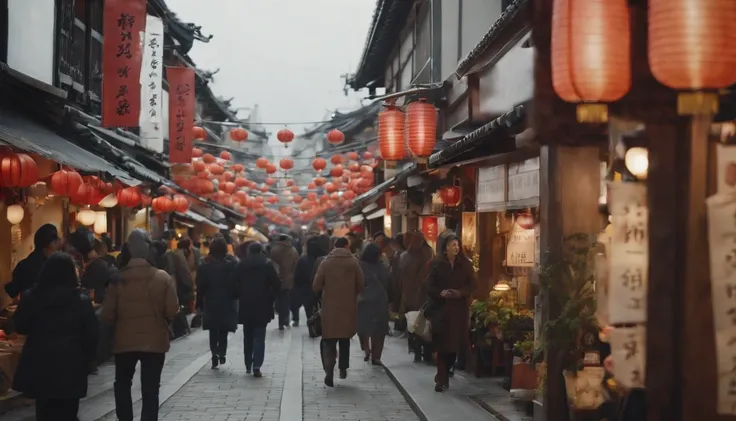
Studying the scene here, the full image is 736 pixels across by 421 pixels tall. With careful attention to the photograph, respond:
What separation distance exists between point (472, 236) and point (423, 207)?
6536 mm

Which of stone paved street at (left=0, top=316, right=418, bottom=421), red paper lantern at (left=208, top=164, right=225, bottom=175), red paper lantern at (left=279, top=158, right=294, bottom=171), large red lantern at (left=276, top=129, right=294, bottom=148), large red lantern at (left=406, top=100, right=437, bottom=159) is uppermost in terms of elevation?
large red lantern at (left=276, top=129, right=294, bottom=148)

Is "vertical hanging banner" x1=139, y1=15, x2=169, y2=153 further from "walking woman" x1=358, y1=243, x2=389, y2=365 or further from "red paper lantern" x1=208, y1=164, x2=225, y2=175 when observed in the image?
"red paper lantern" x1=208, y1=164, x2=225, y2=175

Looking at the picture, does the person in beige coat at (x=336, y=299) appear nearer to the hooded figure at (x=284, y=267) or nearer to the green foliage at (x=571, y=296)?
the green foliage at (x=571, y=296)

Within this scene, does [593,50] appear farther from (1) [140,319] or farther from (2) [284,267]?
(2) [284,267]

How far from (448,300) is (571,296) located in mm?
5160

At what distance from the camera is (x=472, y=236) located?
2080 centimetres

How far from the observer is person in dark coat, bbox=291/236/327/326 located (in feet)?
79.7

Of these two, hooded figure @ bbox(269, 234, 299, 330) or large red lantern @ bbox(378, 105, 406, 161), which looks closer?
large red lantern @ bbox(378, 105, 406, 161)

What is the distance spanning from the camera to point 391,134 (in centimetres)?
2073

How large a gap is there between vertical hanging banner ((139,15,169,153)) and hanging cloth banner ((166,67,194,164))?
0.63m

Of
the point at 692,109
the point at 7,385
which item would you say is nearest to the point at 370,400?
the point at 7,385

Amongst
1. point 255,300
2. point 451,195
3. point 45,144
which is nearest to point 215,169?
point 451,195

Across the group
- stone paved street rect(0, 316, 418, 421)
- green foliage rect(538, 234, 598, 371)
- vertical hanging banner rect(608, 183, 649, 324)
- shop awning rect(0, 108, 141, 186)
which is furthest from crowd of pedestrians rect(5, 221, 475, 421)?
vertical hanging banner rect(608, 183, 649, 324)

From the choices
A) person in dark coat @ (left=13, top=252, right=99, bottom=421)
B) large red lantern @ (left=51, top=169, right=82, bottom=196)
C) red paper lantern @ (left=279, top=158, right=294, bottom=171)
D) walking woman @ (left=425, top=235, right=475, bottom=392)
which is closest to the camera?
person in dark coat @ (left=13, top=252, right=99, bottom=421)
